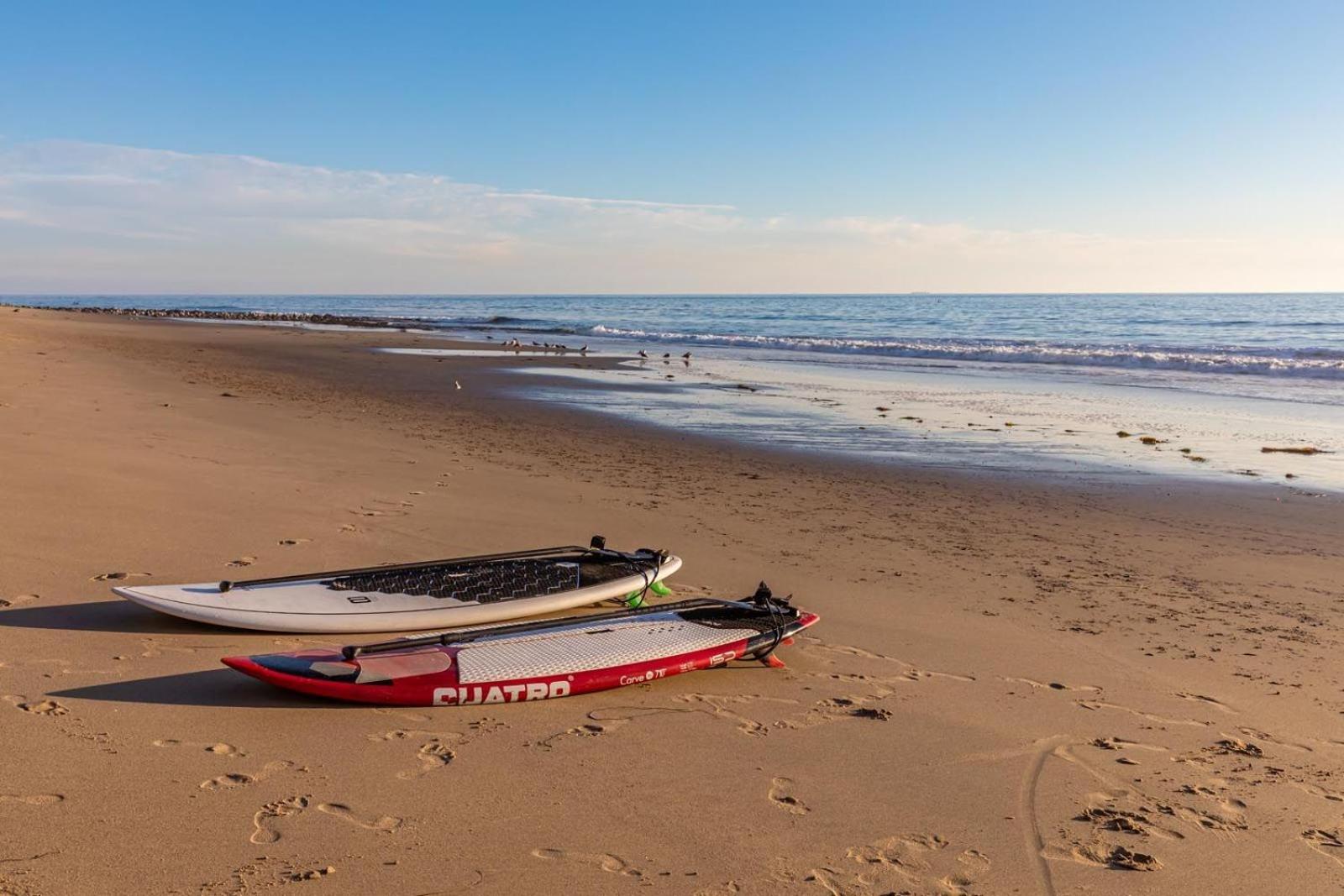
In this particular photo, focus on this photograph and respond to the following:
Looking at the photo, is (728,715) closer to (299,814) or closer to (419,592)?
(299,814)

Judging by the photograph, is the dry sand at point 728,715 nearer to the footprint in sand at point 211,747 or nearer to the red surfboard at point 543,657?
the footprint in sand at point 211,747

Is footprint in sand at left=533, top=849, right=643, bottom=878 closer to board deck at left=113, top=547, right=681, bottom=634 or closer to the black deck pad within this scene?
board deck at left=113, top=547, right=681, bottom=634

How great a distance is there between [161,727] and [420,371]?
811 inches

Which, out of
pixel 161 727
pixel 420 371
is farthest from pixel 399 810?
pixel 420 371

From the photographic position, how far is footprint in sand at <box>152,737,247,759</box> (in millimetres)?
3891

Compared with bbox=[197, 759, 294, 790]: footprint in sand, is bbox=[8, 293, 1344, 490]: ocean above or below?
above

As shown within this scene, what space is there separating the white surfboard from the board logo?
3.65 feet

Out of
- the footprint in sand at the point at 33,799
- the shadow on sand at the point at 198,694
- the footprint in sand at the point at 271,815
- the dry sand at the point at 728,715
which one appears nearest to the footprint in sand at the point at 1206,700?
the dry sand at the point at 728,715

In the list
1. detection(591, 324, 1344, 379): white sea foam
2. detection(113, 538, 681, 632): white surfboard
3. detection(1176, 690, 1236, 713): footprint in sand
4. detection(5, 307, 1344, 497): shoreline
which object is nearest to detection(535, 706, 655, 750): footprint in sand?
detection(113, 538, 681, 632): white surfboard

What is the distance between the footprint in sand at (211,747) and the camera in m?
3.89

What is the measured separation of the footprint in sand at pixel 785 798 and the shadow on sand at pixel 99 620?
10.9ft

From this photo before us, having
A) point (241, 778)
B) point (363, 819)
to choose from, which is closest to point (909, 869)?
point (363, 819)

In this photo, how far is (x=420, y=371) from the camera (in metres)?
24.0

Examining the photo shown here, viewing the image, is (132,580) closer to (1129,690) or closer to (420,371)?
(1129,690)
